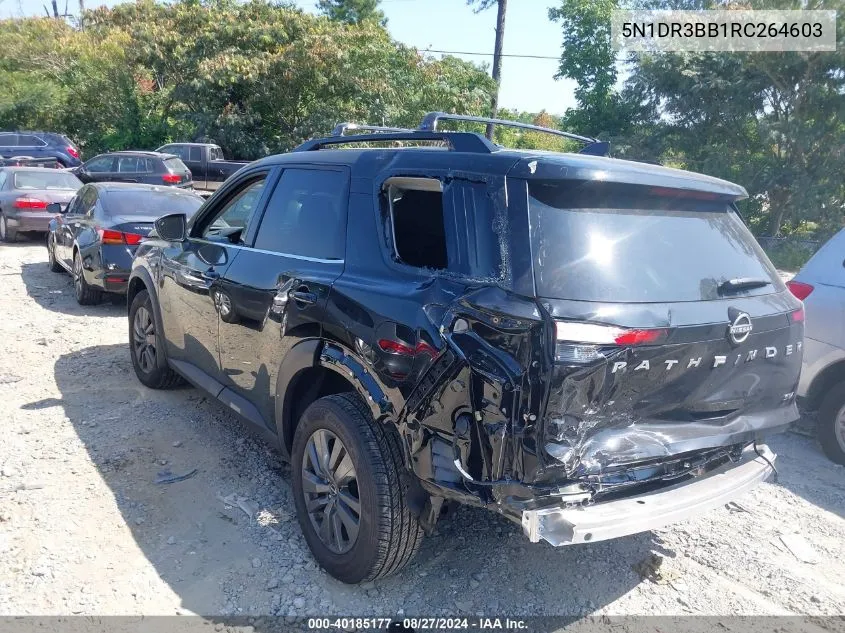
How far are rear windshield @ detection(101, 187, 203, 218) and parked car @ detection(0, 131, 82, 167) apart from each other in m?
16.6

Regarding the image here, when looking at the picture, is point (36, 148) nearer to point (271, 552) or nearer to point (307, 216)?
point (307, 216)

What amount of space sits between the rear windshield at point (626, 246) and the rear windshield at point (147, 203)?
666cm

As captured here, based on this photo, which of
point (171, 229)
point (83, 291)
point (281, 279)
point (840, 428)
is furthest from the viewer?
point (83, 291)

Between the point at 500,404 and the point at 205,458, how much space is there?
2.65m

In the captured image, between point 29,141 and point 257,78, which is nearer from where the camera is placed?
point 257,78

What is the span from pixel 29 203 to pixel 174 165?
522 centimetres

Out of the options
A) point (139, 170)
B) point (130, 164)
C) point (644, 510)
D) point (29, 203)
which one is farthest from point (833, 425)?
point (130, 164)

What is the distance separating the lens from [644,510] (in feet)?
8.57

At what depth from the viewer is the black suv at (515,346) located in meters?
2.46

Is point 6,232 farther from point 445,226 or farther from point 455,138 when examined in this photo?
point 445,226

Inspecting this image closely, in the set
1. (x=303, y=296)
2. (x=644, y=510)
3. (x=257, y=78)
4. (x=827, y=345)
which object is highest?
(x=257, y=78)

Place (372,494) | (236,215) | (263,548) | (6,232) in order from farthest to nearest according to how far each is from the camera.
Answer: (6,232) → (236,215) → (263,548) → (372,494)

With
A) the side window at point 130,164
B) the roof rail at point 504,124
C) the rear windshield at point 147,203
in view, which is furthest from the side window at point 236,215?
the side window at point 130,164

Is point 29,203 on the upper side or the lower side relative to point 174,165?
lower
